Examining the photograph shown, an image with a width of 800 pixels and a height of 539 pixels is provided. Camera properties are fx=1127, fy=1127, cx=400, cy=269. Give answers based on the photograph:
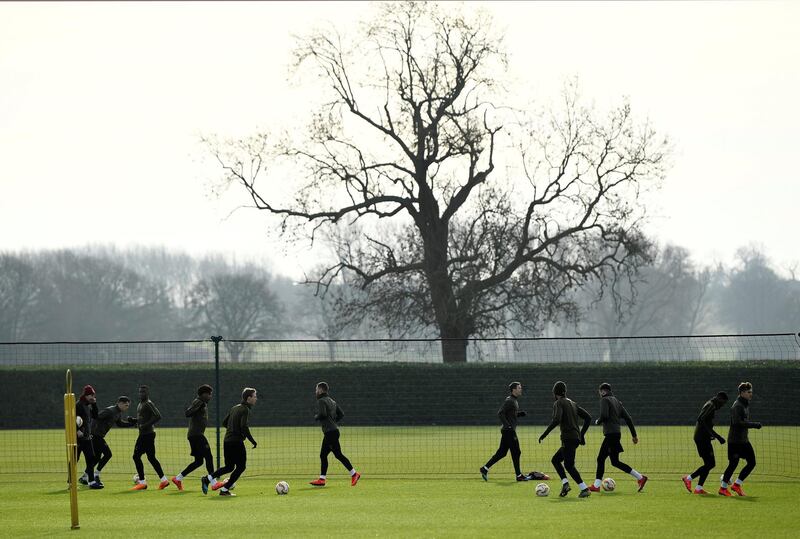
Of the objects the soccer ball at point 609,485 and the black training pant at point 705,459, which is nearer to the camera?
the black training pant at point 705,459

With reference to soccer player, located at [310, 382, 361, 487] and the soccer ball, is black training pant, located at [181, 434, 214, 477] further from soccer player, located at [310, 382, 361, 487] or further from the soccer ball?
the soccer ball

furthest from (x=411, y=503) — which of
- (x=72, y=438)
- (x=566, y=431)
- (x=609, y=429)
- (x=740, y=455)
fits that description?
(x=72, y=438)

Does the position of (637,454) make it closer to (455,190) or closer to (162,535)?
(162,535)

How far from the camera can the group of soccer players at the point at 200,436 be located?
18656 mm

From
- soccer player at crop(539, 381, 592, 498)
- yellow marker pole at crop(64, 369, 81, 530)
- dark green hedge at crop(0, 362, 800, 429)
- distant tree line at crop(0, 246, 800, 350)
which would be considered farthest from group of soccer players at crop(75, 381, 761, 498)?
distant tree line at crop(0, 246, 800, 350)

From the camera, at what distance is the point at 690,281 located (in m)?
112

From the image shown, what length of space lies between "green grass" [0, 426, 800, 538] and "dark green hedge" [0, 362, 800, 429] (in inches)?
260

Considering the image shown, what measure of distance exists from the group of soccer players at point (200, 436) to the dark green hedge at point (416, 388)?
42.5 feet

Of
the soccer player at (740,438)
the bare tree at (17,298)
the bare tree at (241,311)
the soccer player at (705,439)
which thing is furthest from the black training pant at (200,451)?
the bare tree at (17,298)

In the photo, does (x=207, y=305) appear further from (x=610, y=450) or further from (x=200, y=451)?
(x=610, y=450)

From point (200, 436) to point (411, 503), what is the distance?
14.0 feet

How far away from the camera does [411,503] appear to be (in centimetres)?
1722

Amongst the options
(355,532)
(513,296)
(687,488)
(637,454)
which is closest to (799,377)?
(637,454)

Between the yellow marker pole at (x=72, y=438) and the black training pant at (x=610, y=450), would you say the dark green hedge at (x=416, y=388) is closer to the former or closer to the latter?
the black training pant at (x=610, y=450)
